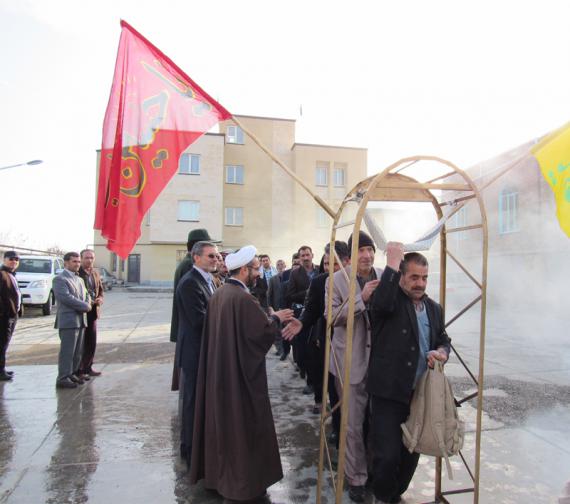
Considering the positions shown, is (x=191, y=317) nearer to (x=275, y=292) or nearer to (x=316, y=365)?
(x=316, y=365)

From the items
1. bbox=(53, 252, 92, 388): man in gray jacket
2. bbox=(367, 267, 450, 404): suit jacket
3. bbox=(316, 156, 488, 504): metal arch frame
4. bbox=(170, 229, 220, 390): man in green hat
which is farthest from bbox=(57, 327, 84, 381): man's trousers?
bbox=(367, 267, 450, 404): suit jacket

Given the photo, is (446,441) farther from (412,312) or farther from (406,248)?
(406,248)

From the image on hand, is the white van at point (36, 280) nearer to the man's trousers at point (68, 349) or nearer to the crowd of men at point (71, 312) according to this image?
the crowd of men at point (71, 312)

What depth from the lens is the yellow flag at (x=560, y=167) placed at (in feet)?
8.71

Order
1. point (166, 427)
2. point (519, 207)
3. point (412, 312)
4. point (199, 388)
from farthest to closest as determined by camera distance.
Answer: point (519, 207) < point (166, 427) < point (199, 388) < point (412, 312)

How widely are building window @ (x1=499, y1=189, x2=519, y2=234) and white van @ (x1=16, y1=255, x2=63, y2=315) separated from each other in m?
15.4

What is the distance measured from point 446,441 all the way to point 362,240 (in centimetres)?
154

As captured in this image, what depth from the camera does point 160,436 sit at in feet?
13.8

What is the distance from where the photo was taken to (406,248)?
8.75ft

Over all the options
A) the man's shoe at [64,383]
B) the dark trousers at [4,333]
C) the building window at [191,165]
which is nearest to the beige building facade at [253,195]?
the building window at [191,165]

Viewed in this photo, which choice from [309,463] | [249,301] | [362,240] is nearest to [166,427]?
[309,463]

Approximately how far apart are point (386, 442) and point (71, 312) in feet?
14.7

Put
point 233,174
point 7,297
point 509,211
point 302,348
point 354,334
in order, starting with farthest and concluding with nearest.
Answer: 1. point 233,174
2. point 509,211
3. point 7,297
4. point 302,348
5. point 354,334

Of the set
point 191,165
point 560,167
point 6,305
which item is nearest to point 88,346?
point 6,305
